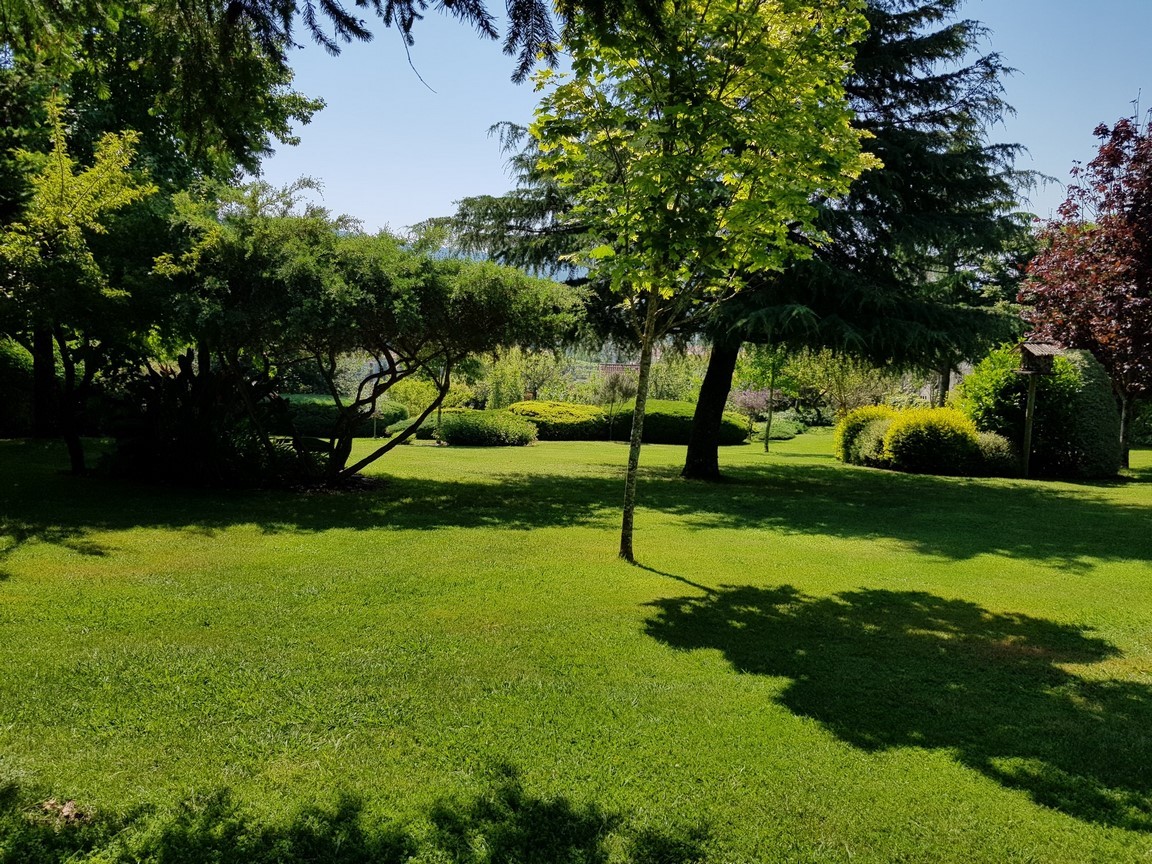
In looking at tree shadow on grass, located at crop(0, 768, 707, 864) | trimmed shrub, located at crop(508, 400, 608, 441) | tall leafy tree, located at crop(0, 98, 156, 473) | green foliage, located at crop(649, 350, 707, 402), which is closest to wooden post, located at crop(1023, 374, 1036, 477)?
trimmed shrub, located at crop(508, 400, 608, 441)

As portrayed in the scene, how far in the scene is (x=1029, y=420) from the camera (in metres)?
15.3

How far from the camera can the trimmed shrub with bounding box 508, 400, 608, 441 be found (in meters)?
27.4

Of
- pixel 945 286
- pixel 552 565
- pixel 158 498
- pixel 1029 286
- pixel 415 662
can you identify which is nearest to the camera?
pixel 415 662

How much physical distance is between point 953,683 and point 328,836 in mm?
3540

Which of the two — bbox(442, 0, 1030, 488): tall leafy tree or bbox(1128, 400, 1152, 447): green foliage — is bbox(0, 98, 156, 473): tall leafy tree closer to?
bbox(442, 0, 1030, 488): tall leafy tree

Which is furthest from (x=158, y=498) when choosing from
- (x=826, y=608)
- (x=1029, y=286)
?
(x=1029, y=286)

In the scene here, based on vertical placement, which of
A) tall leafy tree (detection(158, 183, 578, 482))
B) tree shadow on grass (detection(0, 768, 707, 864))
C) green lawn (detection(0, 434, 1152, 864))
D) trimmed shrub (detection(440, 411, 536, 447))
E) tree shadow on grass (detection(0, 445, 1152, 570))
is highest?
tall leafy tree (detection(158, 183, 578, 482))

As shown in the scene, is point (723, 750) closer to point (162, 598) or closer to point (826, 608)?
point (826, 608)

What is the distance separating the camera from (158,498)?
9.49m

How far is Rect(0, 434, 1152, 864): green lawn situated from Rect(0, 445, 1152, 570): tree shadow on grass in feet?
0.57

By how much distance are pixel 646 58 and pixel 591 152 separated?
130cm

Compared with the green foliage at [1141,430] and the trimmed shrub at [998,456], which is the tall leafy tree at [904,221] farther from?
the green foliage at [1141,430]

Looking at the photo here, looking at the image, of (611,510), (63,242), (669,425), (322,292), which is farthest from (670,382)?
(63,242)

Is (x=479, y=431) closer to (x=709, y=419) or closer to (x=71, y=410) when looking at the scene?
(x=709, y=419)
